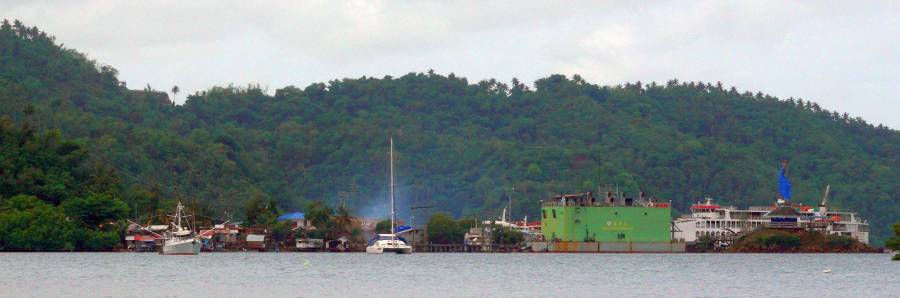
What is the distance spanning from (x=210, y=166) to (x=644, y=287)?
126m

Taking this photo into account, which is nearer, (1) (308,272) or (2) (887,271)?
(1) (308,272)

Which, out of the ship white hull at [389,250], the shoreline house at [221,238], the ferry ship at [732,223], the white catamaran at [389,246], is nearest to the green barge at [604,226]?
the ferry ship at [732,223]

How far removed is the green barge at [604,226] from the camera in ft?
472

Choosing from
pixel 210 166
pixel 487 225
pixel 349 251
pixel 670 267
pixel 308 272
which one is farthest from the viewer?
pixel 210 166

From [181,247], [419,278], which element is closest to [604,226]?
[181,247]

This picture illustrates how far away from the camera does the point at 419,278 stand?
81250 mm

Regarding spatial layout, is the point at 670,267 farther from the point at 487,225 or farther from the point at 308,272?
the point at 487,225

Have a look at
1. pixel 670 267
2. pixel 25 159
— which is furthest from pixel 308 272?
pixel 25 159

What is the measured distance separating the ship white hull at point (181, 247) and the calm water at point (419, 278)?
7.90m

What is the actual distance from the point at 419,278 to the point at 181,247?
4171 cm

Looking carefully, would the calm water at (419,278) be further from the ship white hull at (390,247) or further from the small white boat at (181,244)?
the ship white hull at (390,247)

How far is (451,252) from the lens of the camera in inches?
5817

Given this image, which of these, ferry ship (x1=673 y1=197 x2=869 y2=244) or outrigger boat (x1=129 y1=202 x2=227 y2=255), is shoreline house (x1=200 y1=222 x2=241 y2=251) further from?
ferry ship (x1=673 y1=197 x2=869 y2=244)

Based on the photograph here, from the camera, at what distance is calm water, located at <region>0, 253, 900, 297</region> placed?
221ft
